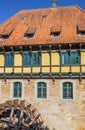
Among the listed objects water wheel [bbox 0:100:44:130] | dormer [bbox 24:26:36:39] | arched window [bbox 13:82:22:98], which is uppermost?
dormer [bbox 24:26:36:39]

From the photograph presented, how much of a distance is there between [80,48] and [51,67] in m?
2.47

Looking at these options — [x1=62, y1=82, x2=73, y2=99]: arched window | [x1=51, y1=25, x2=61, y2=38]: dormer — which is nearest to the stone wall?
[x1=62, y1=82, x2=73, y2=99]: arched window

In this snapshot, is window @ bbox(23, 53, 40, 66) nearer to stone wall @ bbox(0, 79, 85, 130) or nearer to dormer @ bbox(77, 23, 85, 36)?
stone wall @ bbox(0, 79, 85, 130)

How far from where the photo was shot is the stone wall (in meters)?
17.9

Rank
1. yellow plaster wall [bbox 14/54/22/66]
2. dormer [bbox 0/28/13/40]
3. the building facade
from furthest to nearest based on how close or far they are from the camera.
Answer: dormer [bbox 0/28/13/40] < yellow plaster wall [bbox 14/54/22/66] < the building facade

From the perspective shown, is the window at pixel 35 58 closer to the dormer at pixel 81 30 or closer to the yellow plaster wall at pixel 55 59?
the yellow plaster wall at pixel 55 59

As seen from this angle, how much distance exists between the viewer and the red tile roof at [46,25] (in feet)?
62.7

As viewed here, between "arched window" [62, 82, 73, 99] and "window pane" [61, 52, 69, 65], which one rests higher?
"window pane" [61, 52, 69, 65]

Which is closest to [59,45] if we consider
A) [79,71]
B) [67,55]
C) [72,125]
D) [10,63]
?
[67,55]

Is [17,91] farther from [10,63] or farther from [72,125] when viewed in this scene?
[72,125]

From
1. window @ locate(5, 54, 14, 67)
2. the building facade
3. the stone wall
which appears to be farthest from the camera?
window @ locate(5, 54, 14, 67)

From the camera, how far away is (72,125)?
58.7ft

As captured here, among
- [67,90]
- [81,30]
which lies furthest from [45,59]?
[81,30]

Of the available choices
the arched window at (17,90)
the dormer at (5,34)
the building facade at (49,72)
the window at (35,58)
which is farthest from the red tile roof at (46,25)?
the arched window at (17,90)
